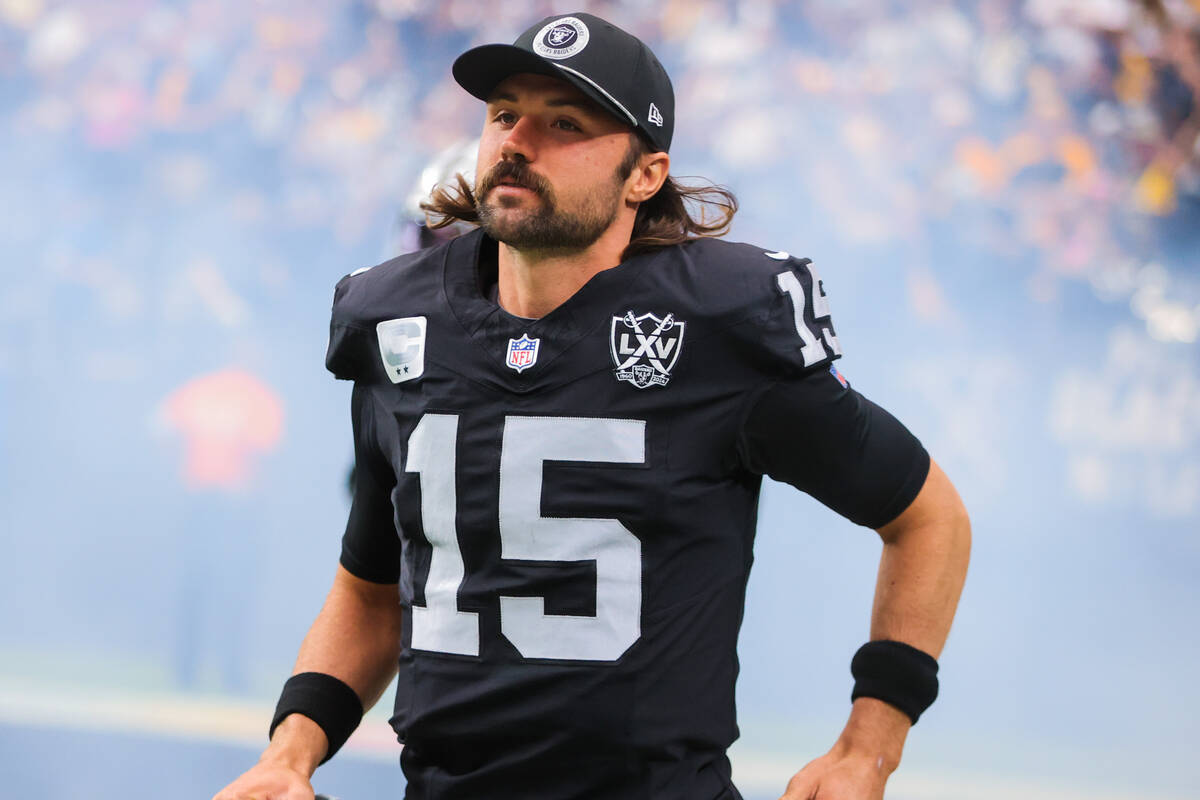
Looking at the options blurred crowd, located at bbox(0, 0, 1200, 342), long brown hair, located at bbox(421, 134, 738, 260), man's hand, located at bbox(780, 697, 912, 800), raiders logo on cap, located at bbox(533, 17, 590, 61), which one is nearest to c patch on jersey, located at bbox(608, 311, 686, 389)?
long brown hair, located at bbox(421, 134, 738, 260)

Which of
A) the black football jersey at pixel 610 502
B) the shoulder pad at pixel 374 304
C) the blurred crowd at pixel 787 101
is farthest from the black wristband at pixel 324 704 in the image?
the blurred crowd at pixel 787 101

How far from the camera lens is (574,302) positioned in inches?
47.0

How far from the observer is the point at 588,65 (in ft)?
3.85

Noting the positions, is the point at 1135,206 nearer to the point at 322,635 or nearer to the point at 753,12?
the point at 753,12

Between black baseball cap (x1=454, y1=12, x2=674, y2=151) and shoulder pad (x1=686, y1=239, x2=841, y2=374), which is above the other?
black baseball cap (x1=454, y1=12, x2=674, y2=151)

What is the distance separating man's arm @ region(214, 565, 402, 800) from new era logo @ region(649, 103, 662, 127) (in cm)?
54

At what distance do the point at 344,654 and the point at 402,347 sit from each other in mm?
314

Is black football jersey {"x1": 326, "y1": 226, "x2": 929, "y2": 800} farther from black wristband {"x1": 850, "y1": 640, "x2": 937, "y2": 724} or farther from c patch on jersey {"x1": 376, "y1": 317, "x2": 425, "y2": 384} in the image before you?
black wristband {"x1": 850, "y1": 640, "x2": 937, "y2": 724}

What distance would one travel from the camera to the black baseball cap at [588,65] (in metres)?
1.17

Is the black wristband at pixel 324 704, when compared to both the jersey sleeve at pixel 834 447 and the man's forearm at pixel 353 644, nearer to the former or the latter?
the man's forearm at pixel 353 644

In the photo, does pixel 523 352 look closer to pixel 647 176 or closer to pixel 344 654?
pixel 647 176

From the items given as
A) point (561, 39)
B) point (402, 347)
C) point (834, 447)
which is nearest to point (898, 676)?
point (834, 447)

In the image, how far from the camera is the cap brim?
1156 millimetres

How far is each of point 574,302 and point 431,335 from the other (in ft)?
0.47
